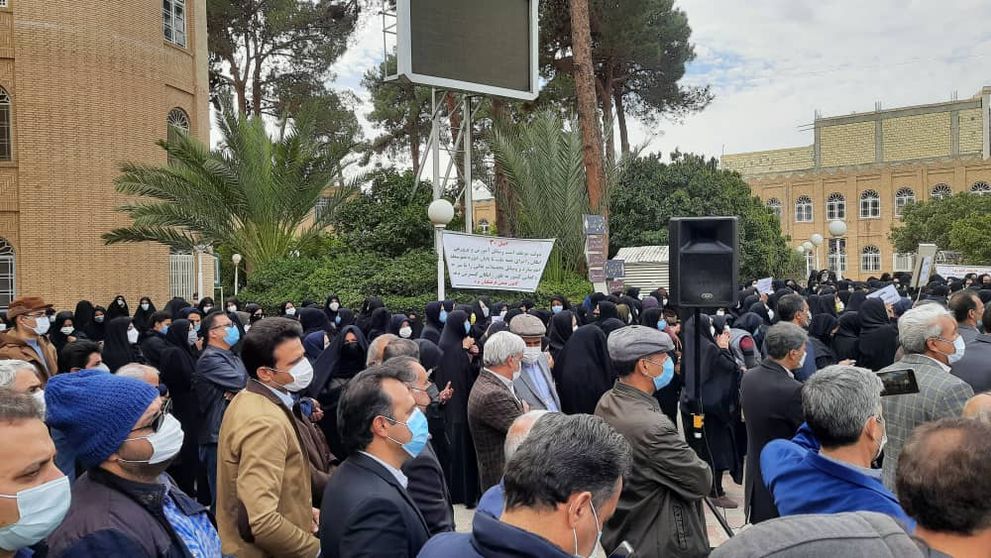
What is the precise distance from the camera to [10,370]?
12.4ft

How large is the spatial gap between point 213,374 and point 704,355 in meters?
4.22

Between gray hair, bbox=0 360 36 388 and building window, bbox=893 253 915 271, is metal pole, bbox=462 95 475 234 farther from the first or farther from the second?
building window, bbox=893 253 915 271

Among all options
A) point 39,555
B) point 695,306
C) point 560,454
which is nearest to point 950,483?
point 560,454

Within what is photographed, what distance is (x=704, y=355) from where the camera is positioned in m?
7.21

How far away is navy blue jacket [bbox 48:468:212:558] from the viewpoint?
2.23 metres

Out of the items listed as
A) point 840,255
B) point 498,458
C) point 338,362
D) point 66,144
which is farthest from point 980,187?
point 498,458

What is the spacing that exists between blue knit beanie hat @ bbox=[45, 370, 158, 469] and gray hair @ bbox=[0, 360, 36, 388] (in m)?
1.40

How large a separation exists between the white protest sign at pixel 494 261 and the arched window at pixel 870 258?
1750 inches

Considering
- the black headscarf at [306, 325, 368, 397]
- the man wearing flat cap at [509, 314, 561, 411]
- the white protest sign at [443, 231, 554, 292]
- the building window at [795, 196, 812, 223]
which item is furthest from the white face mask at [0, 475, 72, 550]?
the building window at [795, 196, 812, 223]

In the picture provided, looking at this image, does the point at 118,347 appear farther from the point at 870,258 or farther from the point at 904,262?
the point at 870,258

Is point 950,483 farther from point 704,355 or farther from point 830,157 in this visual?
point 830,157

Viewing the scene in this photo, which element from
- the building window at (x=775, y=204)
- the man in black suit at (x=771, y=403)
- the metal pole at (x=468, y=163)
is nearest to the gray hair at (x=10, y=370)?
the man in black suit at (x=771, y=403)

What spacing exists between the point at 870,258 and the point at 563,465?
5576 cm

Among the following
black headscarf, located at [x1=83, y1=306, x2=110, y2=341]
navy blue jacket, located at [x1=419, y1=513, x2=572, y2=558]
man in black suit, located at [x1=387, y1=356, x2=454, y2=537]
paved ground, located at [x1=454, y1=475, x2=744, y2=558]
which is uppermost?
navy blue jacket, located at [x1=419, y1=513, x2=572, y2=558]
